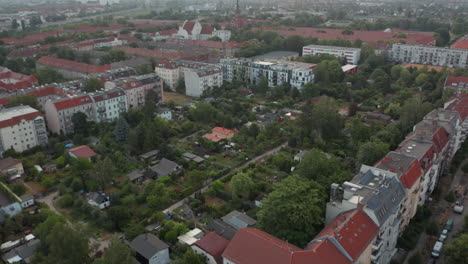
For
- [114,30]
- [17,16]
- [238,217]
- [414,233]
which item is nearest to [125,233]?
[238,217]

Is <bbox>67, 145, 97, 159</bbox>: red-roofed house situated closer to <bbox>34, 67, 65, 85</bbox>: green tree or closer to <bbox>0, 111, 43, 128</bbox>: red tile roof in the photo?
<bbox>0, 111, 43, 128</bbox>: red tile roof

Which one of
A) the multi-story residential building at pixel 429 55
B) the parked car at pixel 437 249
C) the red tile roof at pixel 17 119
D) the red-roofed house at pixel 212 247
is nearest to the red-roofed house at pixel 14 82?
the red tile roof at pixel 17 119

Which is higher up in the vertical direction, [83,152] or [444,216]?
[83,152]

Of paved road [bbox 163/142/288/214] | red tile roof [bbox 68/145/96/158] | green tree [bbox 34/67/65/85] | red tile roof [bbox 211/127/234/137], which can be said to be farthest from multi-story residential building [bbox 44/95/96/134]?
paved road [bbox 163/142/288/214]

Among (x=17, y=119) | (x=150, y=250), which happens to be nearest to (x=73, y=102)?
(x=17, y=119)

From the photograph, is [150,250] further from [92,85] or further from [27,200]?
[92,85]
